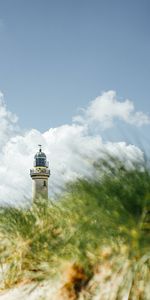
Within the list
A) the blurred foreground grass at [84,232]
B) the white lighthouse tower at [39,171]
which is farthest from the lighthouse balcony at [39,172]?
the blurred foreground grass at [84,232]

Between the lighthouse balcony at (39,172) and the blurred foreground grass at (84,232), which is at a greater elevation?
the lighthouse balcony at (39,172)

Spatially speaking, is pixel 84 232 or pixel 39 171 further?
pixel 39 171

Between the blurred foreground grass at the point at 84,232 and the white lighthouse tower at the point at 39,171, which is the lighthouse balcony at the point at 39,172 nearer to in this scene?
the white lighthouse tower at the point at 39,171

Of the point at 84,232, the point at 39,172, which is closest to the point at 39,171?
the point at 39,172

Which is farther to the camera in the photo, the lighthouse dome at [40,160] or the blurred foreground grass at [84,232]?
the lighthouse dome at [40,160]

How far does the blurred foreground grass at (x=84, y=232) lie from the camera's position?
325 centimetres

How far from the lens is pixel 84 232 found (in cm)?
377

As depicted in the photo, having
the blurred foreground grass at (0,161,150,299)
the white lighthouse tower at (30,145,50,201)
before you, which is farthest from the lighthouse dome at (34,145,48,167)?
the blurred foreground grass at (0,161,150,299)

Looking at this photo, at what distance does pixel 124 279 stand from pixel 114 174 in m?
0.81

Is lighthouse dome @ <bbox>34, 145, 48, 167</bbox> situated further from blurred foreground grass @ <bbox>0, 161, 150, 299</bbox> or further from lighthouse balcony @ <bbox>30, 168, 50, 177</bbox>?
blurred foreground grass @ <bbox>0, 161, 150, 299</bbox>

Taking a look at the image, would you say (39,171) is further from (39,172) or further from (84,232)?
(84,232)

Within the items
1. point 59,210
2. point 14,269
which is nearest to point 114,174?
point 59,210

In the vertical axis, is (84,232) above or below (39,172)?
below

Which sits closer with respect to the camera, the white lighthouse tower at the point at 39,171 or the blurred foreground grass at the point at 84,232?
the blurred foreground grass at the point at 84,232
